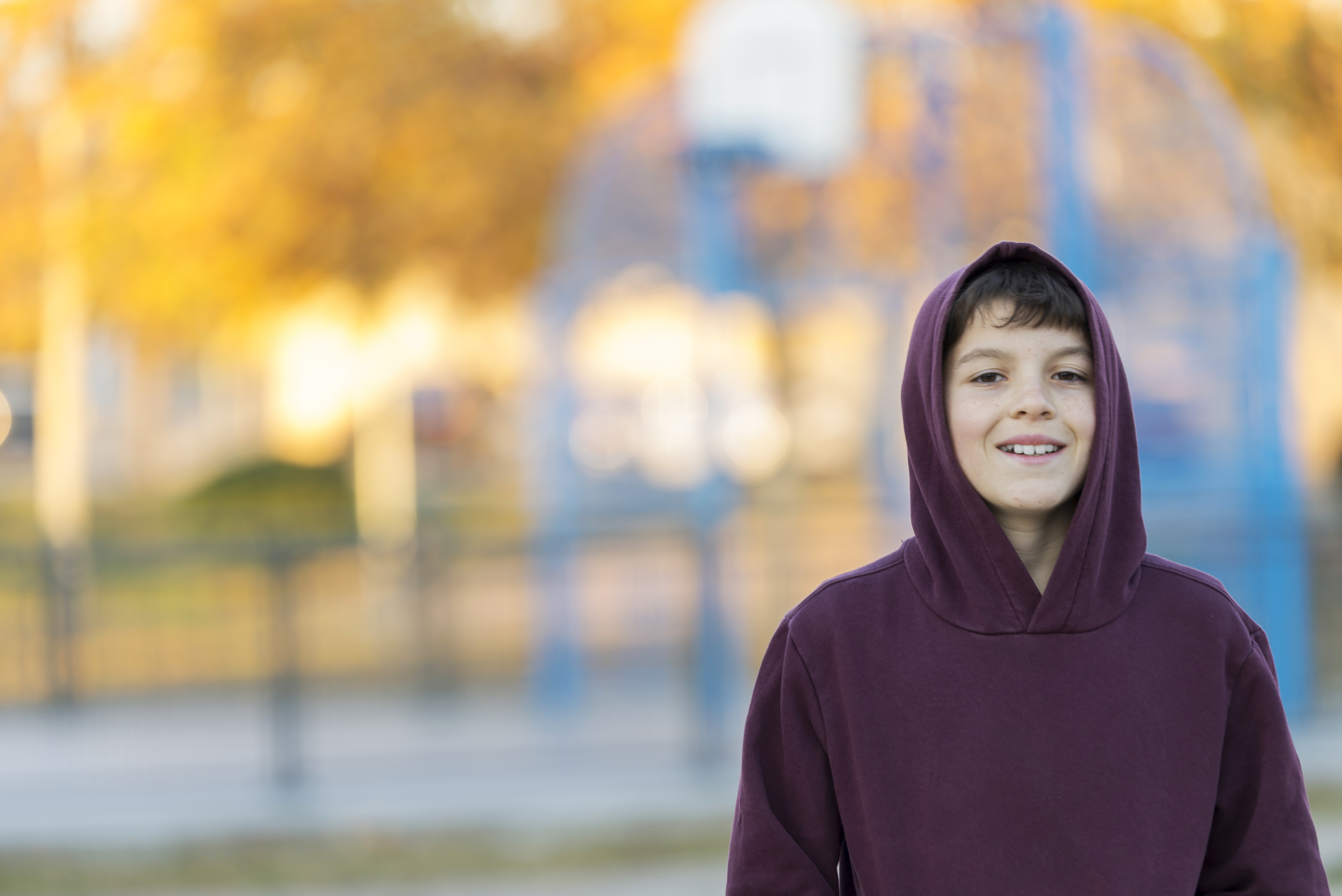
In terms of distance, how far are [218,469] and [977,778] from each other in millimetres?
16776

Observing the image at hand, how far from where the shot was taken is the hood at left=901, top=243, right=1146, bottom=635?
Result: 5.74 ft

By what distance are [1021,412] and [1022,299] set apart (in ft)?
0.47

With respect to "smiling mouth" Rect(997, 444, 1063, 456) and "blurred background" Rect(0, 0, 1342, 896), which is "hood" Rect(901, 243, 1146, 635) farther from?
"blurred background" Rect(0, 0, 1342, 896)

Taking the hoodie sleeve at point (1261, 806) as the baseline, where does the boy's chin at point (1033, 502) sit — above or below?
above

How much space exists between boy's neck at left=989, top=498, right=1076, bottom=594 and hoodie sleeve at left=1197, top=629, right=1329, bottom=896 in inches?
10.1

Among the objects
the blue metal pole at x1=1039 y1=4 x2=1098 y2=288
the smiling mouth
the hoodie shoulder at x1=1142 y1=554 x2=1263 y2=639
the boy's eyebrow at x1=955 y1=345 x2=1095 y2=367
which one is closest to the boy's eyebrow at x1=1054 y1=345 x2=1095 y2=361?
the boy's eyebrow at x1=955 y1=345 x2=1095 y2=367

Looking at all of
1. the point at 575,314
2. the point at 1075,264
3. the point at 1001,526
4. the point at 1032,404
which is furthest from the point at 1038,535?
the point at 575,314

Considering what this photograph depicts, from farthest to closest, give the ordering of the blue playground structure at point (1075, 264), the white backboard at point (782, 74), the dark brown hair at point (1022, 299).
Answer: the white backboard at point (782, 74) → the blue playground structure at point (1075, 264) → the dark brown hair at point (1022, 299)

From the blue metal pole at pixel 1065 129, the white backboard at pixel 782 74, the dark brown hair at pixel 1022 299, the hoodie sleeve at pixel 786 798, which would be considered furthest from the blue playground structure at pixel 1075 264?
the dark brown hair at pixel 1022 299

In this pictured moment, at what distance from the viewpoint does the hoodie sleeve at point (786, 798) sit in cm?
184

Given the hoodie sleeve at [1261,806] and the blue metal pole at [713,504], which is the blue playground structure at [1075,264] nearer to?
the blue metal pole at [713,504]

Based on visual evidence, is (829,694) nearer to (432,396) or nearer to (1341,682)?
(1341,682)

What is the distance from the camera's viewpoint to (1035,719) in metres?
1.73

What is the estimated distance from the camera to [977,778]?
174cm
